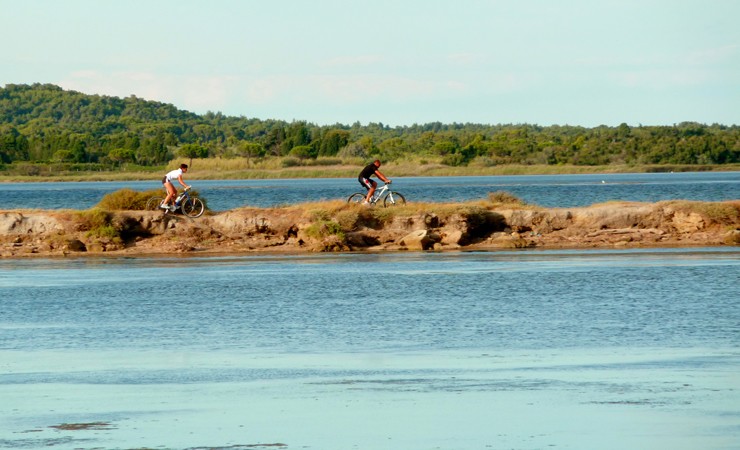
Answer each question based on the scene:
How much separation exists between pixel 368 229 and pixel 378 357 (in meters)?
20.2

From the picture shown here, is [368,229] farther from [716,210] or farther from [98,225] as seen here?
[716,210]

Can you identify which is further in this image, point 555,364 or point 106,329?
point 106,329

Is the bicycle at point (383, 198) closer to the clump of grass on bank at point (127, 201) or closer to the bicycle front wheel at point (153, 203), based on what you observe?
the bicycle front wheel at point (153, 203)

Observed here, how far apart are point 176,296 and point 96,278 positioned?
4585mm

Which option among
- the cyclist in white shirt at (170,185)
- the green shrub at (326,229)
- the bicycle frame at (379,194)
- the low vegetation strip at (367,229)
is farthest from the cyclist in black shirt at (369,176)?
the cyclist in white shirt at (170,185)

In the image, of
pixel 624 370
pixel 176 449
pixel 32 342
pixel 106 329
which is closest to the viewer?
pixel 176 449

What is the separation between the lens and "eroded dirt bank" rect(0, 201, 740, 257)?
36.8 metres

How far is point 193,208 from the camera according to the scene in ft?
124

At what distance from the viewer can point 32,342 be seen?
19.1m

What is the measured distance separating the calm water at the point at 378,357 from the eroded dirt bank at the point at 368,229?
6.00 m

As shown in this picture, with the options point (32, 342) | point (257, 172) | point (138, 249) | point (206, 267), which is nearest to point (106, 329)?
point (32, 342)

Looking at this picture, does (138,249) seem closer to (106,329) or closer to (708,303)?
(106,329)

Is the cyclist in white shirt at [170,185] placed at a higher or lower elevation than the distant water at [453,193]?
higher

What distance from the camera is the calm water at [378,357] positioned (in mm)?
12359
